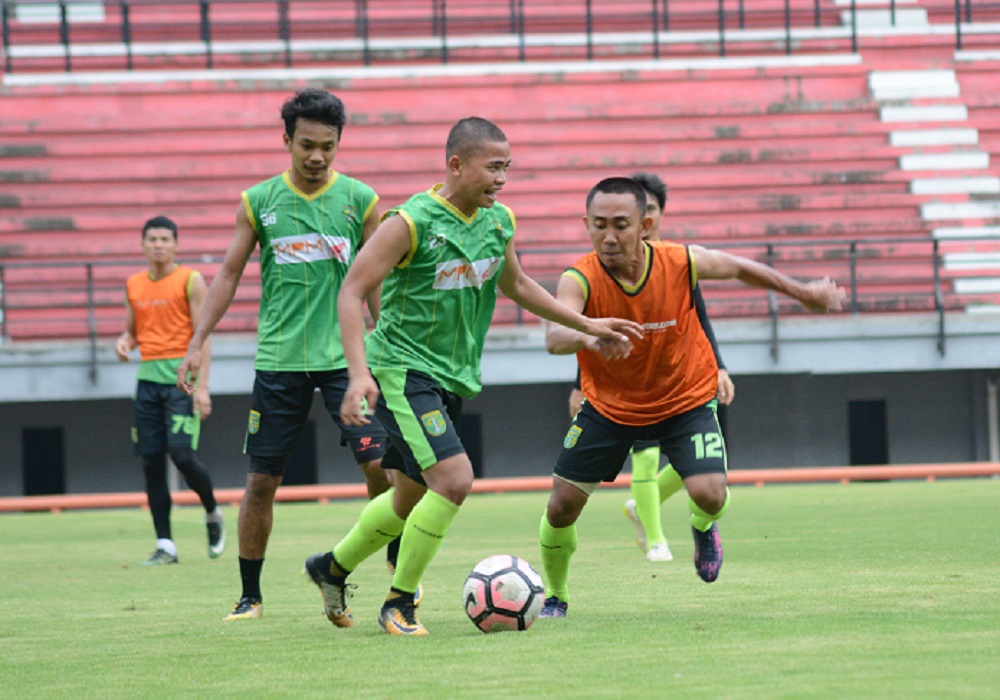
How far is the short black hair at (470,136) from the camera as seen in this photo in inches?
223

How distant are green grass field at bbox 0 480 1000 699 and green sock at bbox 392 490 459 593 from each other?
0.27m

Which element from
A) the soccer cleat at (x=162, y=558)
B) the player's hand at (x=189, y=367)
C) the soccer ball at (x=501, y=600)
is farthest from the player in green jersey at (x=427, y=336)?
the soccer cleat at (x=162, y=558)

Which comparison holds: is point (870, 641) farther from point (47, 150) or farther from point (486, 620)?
point (47, 150)

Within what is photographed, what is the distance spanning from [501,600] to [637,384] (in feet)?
4.22

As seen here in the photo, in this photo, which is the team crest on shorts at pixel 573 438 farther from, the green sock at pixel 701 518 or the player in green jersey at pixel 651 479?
the player in green jersey at pixel 651 479

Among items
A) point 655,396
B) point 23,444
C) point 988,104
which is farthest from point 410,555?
point 988,104

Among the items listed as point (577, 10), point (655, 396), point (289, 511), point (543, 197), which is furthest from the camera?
point (577, 10)

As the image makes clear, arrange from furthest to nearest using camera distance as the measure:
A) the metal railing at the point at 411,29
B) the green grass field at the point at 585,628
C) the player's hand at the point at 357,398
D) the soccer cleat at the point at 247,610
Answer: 1. the metal railing at the point at 411,29
2. the soccer cleat at the point at 247,610
3. the player's hand at the point at 357,398
4. the green grass field at the point at 585,628

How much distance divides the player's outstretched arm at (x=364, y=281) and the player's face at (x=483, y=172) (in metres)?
0.30

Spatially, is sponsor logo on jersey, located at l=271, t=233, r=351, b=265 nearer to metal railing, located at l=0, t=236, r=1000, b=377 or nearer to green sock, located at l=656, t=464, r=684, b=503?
green sock, located at l=656, t=464, r=684, b=503

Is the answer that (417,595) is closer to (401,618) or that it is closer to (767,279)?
(401,618)

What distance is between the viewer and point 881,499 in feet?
46.0

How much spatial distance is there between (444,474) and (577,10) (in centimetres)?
2042

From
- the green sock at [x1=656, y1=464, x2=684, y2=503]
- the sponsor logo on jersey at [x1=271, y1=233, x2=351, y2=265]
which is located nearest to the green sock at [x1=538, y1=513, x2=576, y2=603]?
the sponsor logo on jersey at [x1=271, y1=233, x2=351, y2=265]
